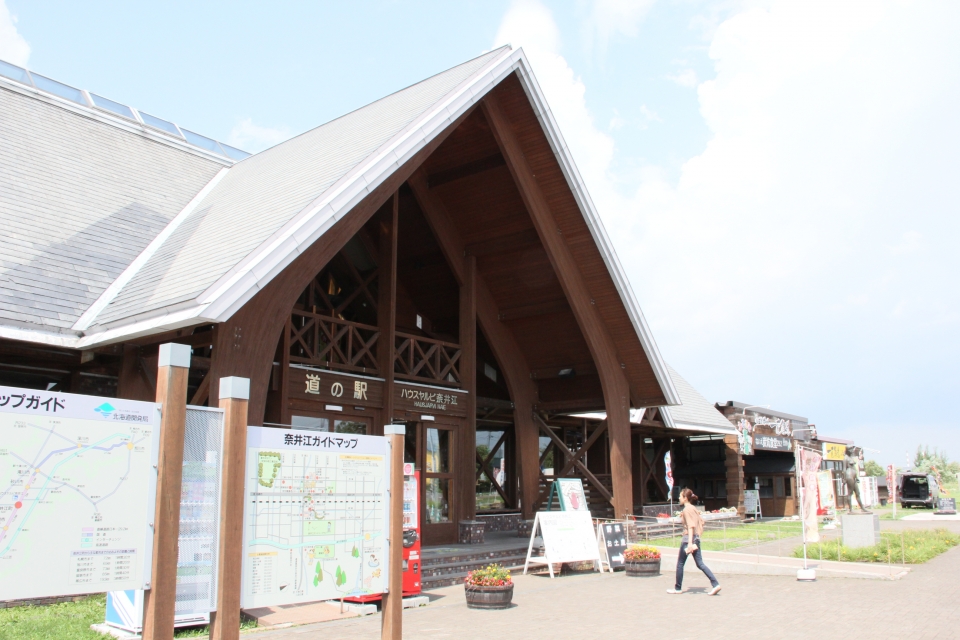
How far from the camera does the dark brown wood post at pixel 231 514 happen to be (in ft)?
16.9

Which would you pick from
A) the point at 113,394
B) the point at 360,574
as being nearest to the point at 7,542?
the point at 360,574

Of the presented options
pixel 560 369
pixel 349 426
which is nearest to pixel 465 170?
pixel 560 369

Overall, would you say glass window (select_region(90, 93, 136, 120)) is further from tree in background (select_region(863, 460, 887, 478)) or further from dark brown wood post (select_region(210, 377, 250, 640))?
tree in background (select_region(863, 460, 887, 478))

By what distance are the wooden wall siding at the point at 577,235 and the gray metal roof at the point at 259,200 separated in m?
1.14

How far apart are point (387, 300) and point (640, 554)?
6.19 metres

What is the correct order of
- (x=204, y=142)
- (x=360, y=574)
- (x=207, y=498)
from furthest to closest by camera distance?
(x=204, y=142) → (x=360, y=574) → (x=207, y=498)

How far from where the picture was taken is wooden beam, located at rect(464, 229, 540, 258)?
609 inches

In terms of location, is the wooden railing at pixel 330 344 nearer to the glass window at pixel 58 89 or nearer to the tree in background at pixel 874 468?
the glass window at pixel 58 89

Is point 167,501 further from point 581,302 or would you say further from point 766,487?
point 766,487

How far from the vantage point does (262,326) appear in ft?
29.0

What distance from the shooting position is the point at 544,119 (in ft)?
44.4

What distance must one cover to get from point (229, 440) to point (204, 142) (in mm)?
14821

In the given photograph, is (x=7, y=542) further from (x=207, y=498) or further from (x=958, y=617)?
(x=958, y=617)

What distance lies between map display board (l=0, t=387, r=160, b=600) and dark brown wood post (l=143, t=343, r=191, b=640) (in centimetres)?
5
